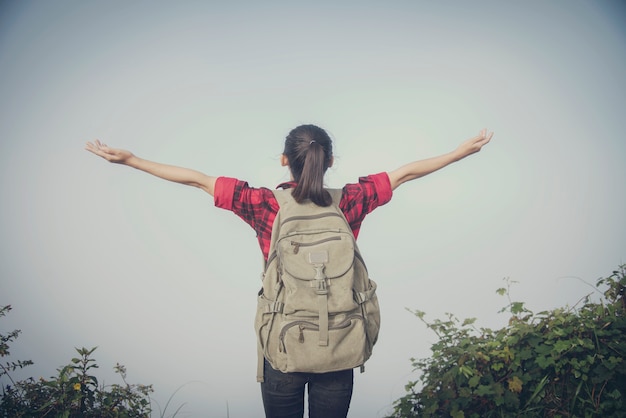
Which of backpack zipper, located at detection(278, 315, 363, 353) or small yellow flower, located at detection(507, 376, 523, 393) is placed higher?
backpack zipper, located at detection(278, 315, 363, 353)

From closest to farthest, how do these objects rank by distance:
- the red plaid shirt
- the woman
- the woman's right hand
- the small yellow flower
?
the woman, the red plaid shirt, the woman's right hand, the small yellow flower

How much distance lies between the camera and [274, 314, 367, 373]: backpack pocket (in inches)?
77.1

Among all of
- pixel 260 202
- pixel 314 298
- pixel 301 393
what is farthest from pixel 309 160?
pixel 301 393

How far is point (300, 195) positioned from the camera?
212 cm

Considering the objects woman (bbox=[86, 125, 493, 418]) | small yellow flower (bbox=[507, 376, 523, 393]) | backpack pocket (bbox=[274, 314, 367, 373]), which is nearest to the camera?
backpack pocket (bbox=[274, 314, 367, 373])

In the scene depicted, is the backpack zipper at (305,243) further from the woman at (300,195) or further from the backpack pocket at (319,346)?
the backpack pocket at (319,346)

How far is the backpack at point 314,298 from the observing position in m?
1.97

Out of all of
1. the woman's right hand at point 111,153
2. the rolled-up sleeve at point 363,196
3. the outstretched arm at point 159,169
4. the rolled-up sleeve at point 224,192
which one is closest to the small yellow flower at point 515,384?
the rolled-up sleeve at point 363,196

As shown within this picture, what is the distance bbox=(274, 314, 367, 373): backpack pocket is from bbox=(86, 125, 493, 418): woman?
0.33ft

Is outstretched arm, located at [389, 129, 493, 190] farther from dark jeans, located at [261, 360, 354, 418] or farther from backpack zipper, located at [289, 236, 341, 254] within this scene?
dark jeans, located at [261, 360, 354, 418]

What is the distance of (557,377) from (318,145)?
190 cm

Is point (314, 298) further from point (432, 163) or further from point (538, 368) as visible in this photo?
point (538, 368)

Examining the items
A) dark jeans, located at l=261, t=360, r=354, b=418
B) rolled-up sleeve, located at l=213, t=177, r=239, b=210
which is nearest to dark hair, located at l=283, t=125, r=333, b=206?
rolled-up sleeve, located at l=213, t=177, r=239, b=210

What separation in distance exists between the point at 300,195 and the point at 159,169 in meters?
0.74
